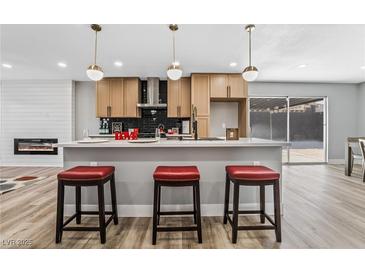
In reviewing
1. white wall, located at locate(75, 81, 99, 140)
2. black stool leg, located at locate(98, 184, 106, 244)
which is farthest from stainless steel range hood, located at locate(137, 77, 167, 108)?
black stool leg, located at locate(98, 184, 106, 244)

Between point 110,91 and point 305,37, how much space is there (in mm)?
4499

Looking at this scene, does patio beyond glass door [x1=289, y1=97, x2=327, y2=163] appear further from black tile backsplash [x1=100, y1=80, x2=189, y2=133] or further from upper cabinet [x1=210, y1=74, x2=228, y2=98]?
black tile backsplash [x1=100, y1=80, x2=189, y2=133]

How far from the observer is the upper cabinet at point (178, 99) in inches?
218

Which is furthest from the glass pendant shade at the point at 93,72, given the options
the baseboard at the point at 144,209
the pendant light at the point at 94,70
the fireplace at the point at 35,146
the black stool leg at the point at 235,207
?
the fireplace at the point at 35,146

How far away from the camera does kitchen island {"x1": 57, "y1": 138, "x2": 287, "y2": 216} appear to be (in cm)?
258

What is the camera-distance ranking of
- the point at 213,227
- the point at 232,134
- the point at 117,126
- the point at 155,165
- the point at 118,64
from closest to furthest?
the point at 213,227, the point at 155,165, the point at 232,134, the point at 118,64, the point at 117,126

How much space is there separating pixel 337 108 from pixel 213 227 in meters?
6.31

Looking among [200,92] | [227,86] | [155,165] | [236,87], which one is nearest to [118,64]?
[200,92]

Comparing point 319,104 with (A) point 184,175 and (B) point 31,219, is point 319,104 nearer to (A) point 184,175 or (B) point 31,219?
(A) point 184,175

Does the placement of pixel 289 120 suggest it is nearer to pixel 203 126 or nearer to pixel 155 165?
pixel 203 126

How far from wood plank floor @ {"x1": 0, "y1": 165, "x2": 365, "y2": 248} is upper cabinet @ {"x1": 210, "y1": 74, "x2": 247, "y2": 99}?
2669 mm

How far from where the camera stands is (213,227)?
2316 mm

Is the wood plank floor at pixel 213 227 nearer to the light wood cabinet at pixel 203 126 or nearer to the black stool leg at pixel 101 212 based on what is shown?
the black stool leg at pixel 101 212
